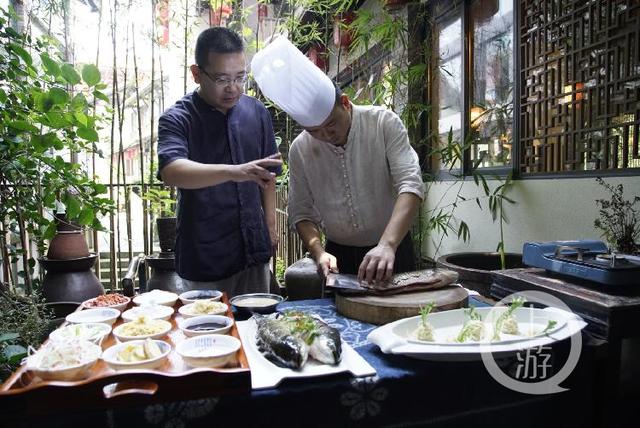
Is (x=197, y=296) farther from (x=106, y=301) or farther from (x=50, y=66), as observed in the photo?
(x=50, y=66)

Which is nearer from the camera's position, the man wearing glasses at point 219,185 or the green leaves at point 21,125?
the green leaves at point 21,125

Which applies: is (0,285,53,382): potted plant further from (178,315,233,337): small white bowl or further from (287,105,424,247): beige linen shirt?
(287,105,424,247): beige linen shirt

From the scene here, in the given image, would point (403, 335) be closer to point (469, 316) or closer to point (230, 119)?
point (469, 316)

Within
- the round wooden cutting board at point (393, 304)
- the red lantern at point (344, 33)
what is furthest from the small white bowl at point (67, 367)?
the red lantern at point (344, 33)

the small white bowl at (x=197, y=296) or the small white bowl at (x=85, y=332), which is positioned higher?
the small white bowl at (x=197, y=296)

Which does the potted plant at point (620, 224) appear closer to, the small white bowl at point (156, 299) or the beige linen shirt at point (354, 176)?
the beige linen shirt at point (354, 176)

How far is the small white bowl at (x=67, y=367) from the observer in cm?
121

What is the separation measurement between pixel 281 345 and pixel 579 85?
8.84ft

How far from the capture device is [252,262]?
8.84 feet

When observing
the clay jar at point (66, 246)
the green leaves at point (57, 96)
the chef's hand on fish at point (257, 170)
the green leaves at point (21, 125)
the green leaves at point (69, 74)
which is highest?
the green leaves at point (69, 74)

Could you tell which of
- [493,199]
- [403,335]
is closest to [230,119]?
[403,335]

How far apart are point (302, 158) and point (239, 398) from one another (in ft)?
5.41

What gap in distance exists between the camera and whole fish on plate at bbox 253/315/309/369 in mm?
1356

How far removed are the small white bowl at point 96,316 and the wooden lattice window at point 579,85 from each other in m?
2.79
